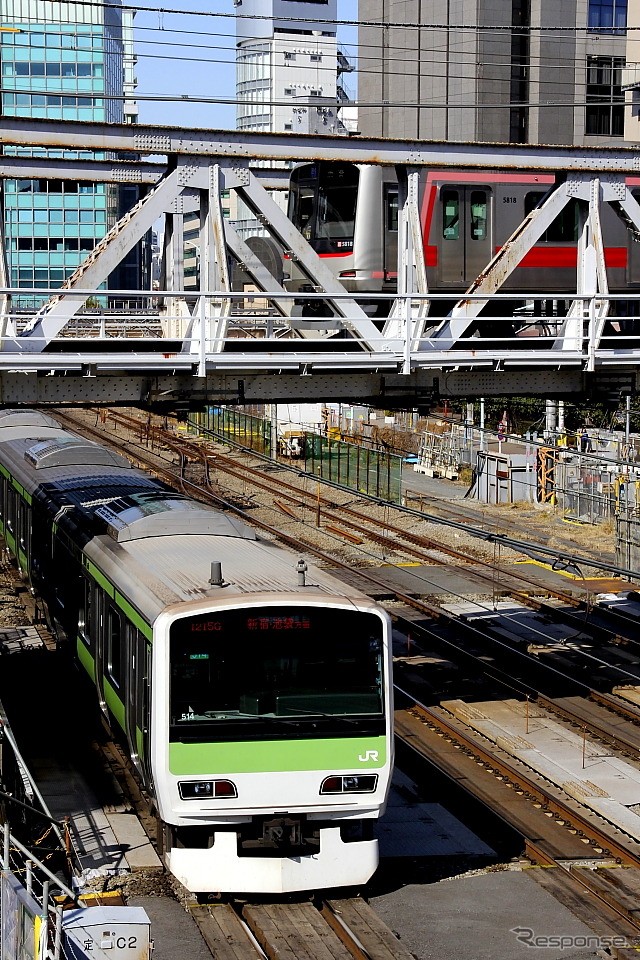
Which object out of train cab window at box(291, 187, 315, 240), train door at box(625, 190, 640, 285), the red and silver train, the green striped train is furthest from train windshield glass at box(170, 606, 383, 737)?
train door at box(625, 190, 640, 285)

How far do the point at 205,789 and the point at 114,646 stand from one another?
2.78 metres

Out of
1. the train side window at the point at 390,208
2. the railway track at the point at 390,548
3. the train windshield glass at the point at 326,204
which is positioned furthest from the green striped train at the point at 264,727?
the train side window at the point at 390,208

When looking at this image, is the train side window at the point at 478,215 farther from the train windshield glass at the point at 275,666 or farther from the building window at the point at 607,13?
the building window at the point at 607,13

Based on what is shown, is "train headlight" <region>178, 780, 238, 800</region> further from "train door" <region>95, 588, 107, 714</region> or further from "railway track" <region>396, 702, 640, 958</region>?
"train door" <region>95, 588, 107, 714</region>

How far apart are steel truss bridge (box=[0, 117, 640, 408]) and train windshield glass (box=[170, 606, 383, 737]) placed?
3258mm

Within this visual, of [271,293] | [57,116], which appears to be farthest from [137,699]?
[57,116]

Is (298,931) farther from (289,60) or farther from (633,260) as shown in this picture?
(289,60)

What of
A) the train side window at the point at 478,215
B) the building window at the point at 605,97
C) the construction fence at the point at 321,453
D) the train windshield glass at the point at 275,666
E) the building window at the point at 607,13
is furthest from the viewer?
the building window at the point at 605,97

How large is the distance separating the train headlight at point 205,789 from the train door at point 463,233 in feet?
40.4

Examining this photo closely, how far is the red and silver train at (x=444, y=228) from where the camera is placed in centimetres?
2039

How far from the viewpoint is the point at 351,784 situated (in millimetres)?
10391

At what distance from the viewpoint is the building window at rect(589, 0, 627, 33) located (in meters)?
57.9

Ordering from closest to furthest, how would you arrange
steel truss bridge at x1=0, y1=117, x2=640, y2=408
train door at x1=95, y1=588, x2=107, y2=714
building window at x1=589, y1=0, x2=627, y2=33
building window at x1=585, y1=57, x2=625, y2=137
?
steel truss bridge at x1=0, y1=117, x2=640, y2=408 < train door at x1=95, y1=588, x2=107, y2=714 < building window at x1=589, y1=0, x2=627, y2=33 < building window at x1=585, y1=57, x2=625, y2=137

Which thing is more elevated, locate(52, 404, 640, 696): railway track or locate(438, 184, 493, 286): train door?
locate(438, 184, 493, 286): train door
